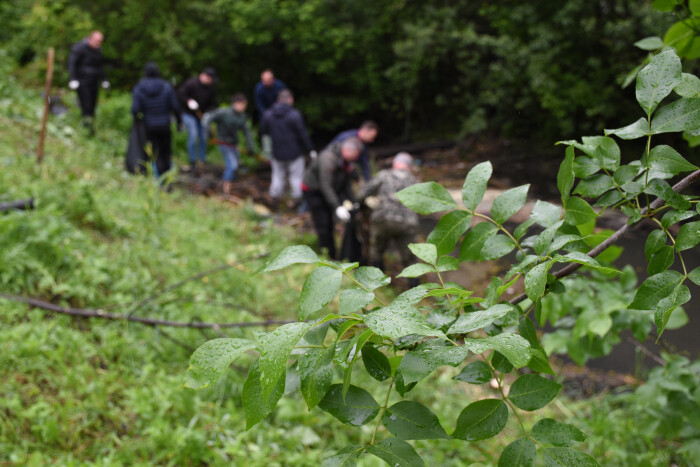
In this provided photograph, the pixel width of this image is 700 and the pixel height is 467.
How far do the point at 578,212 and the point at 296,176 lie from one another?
817cm

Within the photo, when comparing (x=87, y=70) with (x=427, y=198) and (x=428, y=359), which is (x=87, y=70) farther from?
(x=428, y=359)

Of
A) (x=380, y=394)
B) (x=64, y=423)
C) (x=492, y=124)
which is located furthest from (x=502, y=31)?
(x=64, y=423)

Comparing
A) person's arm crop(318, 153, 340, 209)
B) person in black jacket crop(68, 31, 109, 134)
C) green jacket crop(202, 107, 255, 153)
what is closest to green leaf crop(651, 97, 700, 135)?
person's arm crop(318, 153, 340, 209)

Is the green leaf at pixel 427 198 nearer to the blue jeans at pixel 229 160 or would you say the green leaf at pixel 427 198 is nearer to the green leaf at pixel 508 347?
the green leaf at pixel 508 347

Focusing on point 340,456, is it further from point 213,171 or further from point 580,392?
point 213,171

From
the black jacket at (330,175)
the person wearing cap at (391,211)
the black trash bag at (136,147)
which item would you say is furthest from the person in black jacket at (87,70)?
the person wearing cap at (391,211)

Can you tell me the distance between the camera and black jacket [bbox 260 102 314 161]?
825cm

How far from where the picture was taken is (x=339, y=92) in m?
15.4

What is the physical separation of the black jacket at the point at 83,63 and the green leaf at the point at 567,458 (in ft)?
33.3

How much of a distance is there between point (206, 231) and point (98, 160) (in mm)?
2950

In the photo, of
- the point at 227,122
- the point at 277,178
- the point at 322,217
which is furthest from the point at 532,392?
the point at 227,122

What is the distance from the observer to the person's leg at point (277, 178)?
865 cm

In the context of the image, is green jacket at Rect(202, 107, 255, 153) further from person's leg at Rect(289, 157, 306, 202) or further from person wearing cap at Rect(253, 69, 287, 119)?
person's leg at Rect(289, 157, 306, 202)

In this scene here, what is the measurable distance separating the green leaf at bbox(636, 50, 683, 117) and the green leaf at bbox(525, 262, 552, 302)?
0.83 feet
